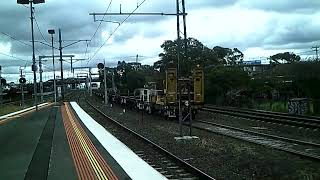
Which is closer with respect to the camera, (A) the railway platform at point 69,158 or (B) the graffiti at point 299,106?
(A) the railway platform at point 69,158

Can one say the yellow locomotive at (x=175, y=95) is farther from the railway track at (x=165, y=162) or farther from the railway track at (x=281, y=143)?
the railway track at (x=165, y=162)

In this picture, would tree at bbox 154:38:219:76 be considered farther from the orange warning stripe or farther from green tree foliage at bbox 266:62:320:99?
the orange warning stripe

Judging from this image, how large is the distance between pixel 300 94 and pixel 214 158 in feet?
111

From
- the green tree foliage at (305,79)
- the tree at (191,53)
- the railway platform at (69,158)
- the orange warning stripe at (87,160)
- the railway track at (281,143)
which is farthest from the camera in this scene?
the tree at (191,53)

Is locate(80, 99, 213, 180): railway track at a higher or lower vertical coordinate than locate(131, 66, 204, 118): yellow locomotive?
lower

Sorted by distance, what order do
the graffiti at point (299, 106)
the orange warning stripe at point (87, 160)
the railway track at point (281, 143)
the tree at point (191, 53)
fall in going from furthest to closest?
the tree at point (191, 53), the graffiti at point (299, 106), the railway track at point (281, 143), the orange warning stripe at point (87, 160)

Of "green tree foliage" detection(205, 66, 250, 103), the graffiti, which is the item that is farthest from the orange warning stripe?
"green tree foliage" detection(205, 66, 250, 103)

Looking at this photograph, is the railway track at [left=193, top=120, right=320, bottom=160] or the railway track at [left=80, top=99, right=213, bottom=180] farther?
the railway track at [left=193, top=120, right=320, bottom=160]

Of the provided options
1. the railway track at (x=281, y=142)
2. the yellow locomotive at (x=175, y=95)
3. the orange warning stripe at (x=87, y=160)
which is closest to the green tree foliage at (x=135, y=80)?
the yellow locomotive at (x=175, y=95)

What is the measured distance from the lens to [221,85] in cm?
5709

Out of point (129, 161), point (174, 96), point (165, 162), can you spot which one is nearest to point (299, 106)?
point (174, 96)

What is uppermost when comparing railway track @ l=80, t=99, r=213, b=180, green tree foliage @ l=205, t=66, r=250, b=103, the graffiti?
green tree foliage @ l=205, t=66, r=250, b=103

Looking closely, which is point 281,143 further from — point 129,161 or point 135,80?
point 135,80

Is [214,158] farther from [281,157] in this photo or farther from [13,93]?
[13,93]
